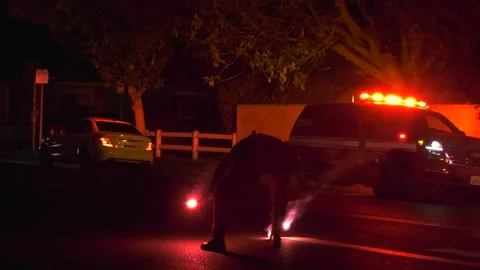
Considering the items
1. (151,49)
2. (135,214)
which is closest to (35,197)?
(135,214)

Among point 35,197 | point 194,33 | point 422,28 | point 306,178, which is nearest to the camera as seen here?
point 35,197

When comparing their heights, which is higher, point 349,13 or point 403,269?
point 349,13

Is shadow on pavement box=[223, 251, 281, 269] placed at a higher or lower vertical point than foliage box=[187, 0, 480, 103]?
lower

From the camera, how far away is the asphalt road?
9844mm

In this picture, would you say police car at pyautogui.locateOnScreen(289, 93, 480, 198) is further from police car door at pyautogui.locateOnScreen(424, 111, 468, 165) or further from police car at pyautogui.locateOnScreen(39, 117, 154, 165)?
police car at pyautogui.locateOnScreen(39, 117, 154, 165)

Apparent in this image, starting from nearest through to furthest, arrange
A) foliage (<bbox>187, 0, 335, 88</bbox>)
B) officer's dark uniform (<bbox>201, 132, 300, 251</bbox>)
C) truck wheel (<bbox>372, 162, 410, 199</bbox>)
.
Result: officer's dark uniform (<bbox>201, 132, 300, 251</bbox>) → truck wheel (<bbox>372, 162, 410, 199</bbox>) → foliage (<bbox>187, 0, 335, 88</bbox>)

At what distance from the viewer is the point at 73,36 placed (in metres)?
28.4

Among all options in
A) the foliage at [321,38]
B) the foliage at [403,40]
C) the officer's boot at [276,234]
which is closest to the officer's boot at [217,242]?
the officer's boot at [276,234]

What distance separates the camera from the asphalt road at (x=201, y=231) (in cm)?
984

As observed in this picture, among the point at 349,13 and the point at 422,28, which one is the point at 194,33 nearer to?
the point at 349,13

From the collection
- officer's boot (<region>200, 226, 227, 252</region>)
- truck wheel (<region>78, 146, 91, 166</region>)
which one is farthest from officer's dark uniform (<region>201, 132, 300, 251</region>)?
truck wheel (<region>78, 146, 91, 166</region>)

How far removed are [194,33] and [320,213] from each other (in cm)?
858

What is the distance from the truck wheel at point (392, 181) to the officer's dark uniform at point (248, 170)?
6.93m

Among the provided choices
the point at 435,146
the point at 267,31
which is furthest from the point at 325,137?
the point at 267,31
